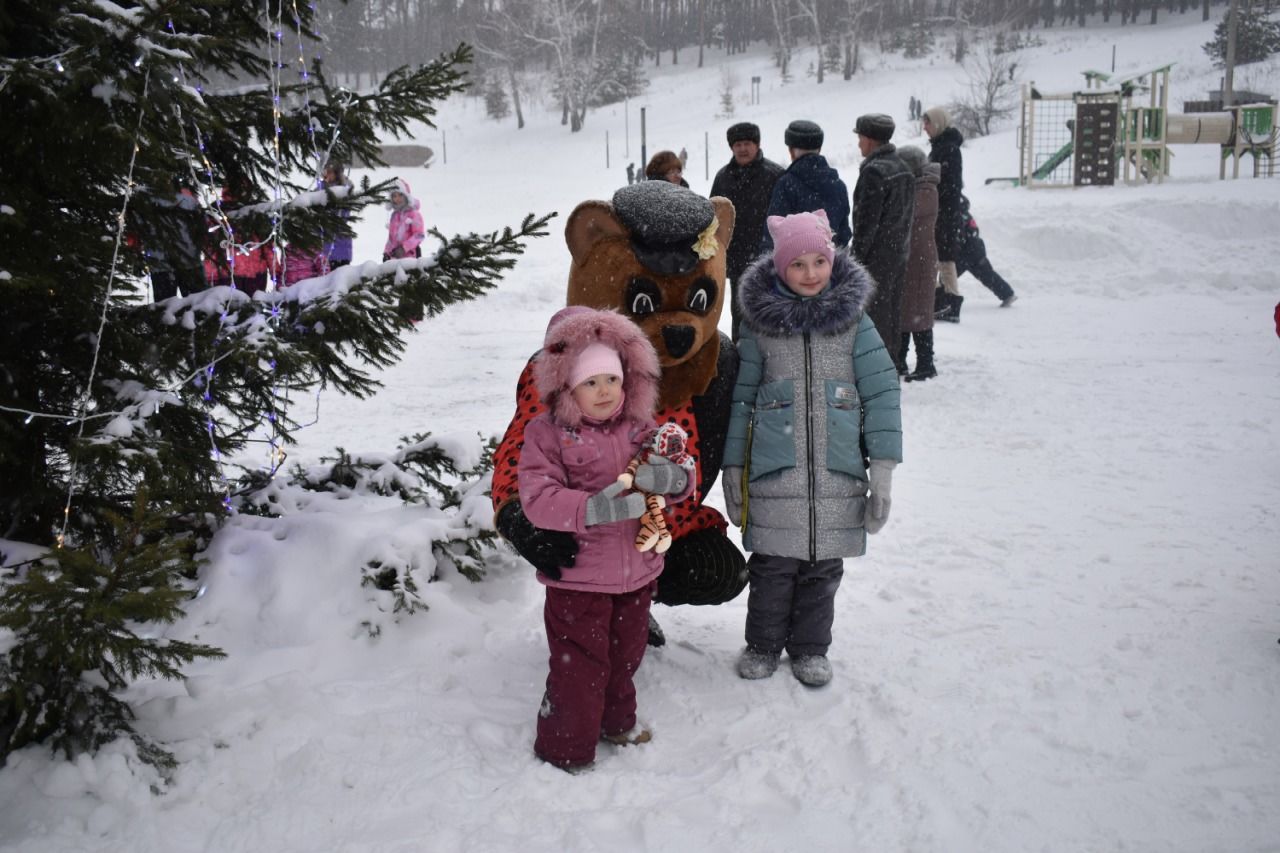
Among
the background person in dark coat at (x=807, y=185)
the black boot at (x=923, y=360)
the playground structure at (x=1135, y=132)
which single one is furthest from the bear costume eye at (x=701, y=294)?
the playground structure at (x=1135, y=132)

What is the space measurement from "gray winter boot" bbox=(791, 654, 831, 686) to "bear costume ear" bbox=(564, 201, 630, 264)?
1708 mm

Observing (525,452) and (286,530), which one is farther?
(286,530)

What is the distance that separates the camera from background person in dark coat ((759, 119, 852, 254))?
20.6 feet

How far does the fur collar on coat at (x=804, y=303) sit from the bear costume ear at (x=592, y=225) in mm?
546

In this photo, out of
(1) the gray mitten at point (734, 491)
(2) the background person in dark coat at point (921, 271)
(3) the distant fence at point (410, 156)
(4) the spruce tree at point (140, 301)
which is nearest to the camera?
(4) the spruce tree at point (140, 301)


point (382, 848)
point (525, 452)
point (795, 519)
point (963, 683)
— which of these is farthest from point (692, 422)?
point (382, 848)

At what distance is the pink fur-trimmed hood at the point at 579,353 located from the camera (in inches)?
105

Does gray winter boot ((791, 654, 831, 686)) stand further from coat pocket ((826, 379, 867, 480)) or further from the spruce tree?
the spruce tree

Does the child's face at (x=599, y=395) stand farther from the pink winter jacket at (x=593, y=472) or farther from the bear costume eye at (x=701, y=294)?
the bear costume eye at (x=701, y=294)

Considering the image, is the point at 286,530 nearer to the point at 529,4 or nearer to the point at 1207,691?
the point at 1207,691

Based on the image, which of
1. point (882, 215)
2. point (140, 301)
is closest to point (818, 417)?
point (140, 301)

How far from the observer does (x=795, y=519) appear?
320cm

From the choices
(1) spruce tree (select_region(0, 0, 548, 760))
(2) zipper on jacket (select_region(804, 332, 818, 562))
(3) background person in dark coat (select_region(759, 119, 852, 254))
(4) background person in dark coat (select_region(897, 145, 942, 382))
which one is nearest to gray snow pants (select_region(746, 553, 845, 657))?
(2) zipper on jacket (select_region(804, 332, 818, 562))

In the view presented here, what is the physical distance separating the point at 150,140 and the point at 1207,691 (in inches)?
153
